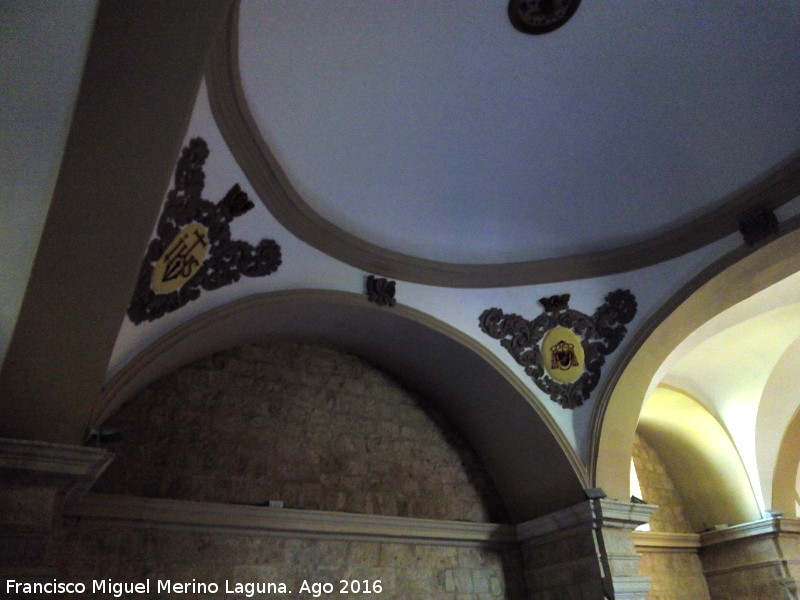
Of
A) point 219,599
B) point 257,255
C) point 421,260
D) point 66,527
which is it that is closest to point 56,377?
point 66,527

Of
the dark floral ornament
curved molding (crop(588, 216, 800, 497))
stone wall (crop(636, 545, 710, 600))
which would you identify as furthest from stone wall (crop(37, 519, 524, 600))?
stone wall (crop(636, 545, 710, 600))

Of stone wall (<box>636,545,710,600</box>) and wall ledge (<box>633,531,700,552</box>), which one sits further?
wall ledge (<box>633,531,700,552</box>)

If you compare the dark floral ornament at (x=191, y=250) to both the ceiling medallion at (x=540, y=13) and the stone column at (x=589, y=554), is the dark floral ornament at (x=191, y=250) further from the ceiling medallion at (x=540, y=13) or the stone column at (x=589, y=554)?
the stone column at (x=589, y=554)

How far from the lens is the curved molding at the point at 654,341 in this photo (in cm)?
556

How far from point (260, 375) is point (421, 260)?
1.91 meters

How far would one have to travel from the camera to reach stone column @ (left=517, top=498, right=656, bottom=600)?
5484 mm

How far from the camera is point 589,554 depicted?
566 cm

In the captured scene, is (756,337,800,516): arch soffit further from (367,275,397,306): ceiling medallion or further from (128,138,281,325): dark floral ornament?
(128,138,281,325): dark floral ornament

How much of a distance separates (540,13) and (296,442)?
4190 mm

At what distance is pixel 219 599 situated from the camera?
4688 millimetres

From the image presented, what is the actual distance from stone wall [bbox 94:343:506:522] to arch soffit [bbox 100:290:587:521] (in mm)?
167

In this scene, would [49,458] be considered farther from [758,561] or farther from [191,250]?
[758,561]

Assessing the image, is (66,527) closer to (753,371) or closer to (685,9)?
(685,9)

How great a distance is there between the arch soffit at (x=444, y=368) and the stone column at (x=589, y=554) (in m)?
0.22
